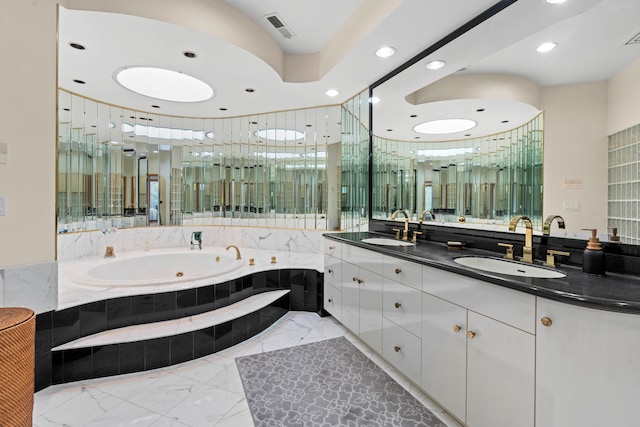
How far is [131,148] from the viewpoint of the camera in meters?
4.24

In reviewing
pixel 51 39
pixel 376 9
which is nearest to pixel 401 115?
pixel 376 9

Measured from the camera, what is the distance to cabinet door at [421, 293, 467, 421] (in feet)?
4.81

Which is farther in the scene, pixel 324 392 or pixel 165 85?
pixel 165 85

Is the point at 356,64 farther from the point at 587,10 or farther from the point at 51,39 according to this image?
the point at 51,39

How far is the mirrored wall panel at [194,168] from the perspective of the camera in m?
3.67

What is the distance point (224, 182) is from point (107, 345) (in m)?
3.03

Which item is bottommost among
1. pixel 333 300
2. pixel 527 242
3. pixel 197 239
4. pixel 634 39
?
pixel 333 300

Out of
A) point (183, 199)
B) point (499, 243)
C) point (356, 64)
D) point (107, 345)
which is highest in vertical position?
point (356, 64)

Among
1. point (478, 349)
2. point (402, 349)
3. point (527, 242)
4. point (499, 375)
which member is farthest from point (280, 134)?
point (499, 375)

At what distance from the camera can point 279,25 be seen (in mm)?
2619

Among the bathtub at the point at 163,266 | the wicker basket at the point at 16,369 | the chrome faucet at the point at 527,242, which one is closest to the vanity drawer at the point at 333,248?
the bathtub at the point at 163,266

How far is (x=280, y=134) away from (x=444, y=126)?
265cm

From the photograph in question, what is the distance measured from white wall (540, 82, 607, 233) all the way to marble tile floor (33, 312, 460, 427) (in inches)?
51.5

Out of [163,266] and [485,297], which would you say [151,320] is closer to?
[163,266]
